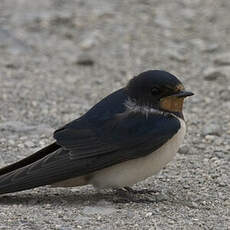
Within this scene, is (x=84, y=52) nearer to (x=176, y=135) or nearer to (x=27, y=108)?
(x=27, y=108)

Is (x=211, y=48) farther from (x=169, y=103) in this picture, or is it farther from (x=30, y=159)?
(x=30, y=159)

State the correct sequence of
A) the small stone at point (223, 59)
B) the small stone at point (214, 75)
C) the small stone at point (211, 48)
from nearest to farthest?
the small stone at point (214, 75) → the small stone at point (223, 59) → the small stone at point (211, 48)

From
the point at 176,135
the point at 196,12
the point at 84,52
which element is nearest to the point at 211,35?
the point at 196,12

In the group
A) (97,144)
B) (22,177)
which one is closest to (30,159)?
(22,177)

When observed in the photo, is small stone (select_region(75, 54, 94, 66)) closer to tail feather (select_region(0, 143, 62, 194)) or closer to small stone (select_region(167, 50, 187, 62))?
small stone (select_region(167, 50, 187, 62))

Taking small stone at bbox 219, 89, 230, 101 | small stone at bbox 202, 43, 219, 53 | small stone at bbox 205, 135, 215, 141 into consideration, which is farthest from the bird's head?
small stone at bbox 202, 43, 219, 53

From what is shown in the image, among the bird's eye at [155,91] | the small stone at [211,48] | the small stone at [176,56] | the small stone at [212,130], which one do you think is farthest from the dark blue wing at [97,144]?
the small stone at [211,48]

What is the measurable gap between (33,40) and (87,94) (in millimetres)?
1398

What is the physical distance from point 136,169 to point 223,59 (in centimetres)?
335

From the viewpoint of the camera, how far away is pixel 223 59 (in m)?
7.42

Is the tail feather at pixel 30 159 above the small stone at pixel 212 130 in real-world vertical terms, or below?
above

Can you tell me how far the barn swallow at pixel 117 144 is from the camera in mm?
4242

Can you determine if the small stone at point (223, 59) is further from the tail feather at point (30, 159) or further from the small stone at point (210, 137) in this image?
the tail feather at point (30, 159)

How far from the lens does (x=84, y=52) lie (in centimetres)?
768
